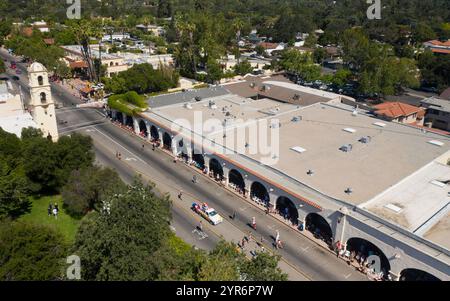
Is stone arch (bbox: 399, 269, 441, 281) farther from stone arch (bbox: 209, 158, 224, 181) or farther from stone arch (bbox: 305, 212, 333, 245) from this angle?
stone arch (bbox: 209, 158, 224, 181)

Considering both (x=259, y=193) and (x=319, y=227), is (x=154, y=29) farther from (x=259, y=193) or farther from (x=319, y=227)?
(x=319, y=227)

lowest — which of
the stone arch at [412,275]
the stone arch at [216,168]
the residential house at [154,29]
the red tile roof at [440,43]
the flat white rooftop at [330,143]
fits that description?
the stone arch at [412,275]

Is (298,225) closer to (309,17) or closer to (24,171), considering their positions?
(24,171)

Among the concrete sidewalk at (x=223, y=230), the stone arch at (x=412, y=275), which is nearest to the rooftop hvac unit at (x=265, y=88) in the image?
the concrete sidewalk at (x=223, y=230)

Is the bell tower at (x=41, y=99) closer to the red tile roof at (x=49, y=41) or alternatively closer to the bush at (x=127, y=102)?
the bush at (x=127, y=102)

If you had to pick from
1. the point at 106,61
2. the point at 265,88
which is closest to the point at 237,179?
the point at 265,88

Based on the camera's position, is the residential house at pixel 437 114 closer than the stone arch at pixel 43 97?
No
